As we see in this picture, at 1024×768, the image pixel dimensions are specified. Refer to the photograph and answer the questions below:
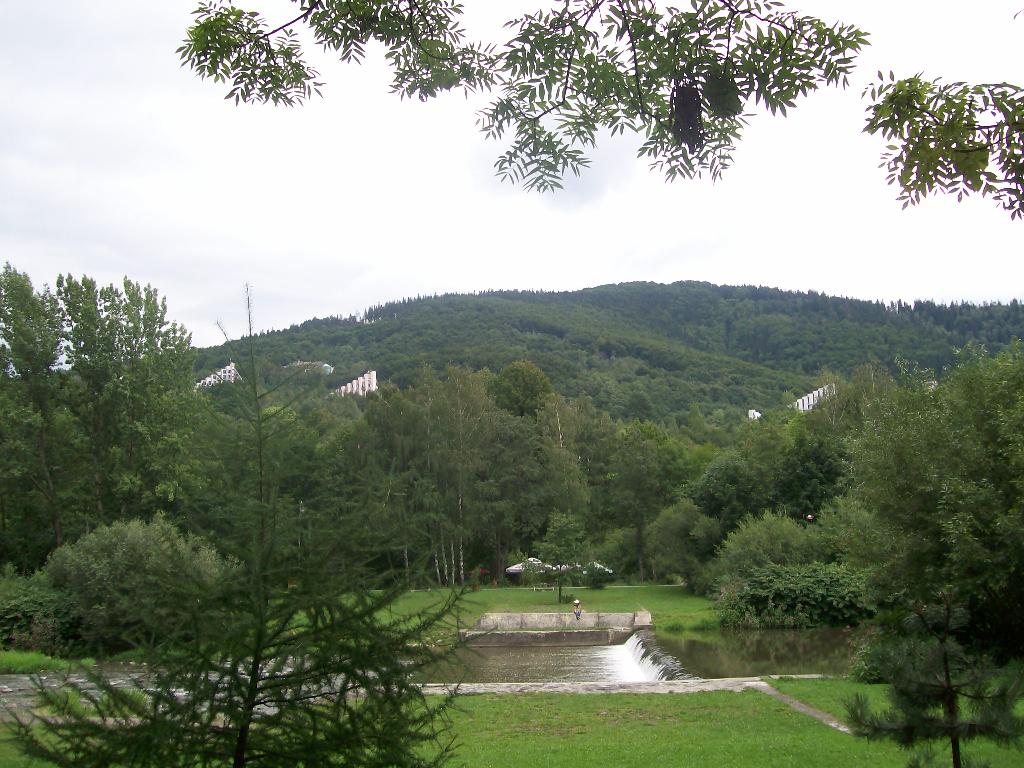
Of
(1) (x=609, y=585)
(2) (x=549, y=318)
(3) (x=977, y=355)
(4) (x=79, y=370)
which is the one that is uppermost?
(2) (x=549, y=318)

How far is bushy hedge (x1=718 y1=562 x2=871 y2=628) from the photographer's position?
25.4 metres

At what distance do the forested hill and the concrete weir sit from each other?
44742 millimetres

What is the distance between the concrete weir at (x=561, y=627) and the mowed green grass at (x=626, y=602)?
62cm

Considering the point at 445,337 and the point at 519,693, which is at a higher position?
the point at 445,337

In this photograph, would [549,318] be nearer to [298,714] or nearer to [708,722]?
[708,722]

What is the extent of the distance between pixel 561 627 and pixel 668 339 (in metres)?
95.6

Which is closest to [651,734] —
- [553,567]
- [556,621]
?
[556,621]

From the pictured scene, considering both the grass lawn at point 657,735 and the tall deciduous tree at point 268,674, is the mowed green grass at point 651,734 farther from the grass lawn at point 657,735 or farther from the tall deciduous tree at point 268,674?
the tall deciduous tree at point 268,674

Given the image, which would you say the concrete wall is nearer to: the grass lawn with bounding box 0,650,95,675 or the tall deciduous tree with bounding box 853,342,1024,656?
the grass lawn with bounding box 0,650,95,675

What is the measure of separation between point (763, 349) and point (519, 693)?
10370 centimetres

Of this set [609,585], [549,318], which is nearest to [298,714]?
[609,585]

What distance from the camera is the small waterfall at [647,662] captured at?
18.5 metres

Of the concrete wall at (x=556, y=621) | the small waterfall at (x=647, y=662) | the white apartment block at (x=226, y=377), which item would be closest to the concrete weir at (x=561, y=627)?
the concrete wall at (x=556, y=621)

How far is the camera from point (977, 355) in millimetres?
16297
